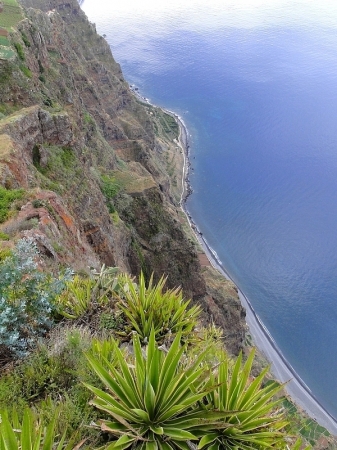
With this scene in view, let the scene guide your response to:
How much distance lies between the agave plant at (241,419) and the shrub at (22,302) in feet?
10.6

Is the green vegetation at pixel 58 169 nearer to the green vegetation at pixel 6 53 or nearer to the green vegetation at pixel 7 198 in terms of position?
the green vegetation at pixel 7 198

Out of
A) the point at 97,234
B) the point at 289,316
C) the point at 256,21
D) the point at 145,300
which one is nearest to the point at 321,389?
the point at 289,316

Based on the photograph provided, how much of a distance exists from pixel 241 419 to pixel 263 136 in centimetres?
10114

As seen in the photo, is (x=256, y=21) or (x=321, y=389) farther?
(x=256, y=21)

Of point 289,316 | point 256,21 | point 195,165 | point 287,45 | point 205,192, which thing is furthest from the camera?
point 256,21

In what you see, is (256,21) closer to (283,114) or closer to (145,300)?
(283,114)

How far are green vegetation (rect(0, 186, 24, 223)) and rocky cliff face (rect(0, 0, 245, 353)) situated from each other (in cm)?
22

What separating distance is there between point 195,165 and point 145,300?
81258mm

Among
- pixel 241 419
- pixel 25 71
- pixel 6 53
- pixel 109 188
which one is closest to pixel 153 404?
pixel 241 419

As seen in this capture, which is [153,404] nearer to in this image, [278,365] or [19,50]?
[19,50]

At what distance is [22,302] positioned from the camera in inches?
256

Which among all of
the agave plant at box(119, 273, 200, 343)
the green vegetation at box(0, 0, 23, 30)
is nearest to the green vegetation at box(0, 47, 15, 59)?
the green vegetation at box(0, 0, 23, 30)

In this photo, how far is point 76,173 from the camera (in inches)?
853

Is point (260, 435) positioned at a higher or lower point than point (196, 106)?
higher
